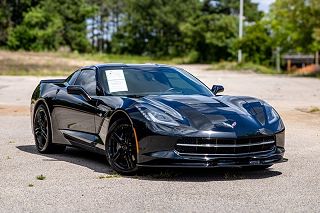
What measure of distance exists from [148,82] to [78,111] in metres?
1.02

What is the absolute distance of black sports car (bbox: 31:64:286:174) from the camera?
283 inches

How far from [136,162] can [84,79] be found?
7.30 feet

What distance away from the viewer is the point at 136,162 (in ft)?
24.4

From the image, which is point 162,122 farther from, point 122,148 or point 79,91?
point 79,91

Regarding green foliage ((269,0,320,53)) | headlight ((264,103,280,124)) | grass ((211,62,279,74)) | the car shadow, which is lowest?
grass ((211,62,279,74))

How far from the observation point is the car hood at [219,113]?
7.24 m

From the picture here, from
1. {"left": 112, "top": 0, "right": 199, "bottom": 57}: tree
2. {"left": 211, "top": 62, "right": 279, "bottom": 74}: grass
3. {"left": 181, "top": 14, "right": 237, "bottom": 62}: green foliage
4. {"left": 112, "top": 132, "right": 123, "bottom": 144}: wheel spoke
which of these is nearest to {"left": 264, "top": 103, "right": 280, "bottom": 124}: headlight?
{"left": 112, "top": 132, "right": 123, "bottom": 144}: wheel spoke

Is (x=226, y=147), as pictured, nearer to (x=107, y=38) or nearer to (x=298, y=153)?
(x=298, y=153)

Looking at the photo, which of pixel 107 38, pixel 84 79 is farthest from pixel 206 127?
pixel 107 38

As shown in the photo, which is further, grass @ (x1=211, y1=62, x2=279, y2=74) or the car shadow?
grass @ (x1=211, y1=62, x2=279, y2=74)

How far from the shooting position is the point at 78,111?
876 cm

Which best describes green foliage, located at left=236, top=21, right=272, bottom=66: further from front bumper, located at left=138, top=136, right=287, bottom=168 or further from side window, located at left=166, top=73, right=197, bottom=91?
front bumper, located at left=138, top=136, right=287, bottom=168

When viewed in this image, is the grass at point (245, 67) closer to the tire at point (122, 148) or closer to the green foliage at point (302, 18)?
the green foliage at point (302, 18)

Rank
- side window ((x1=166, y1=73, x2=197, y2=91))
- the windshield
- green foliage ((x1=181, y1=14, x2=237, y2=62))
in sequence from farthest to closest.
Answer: green foliage ((x1=181, y1=14, x2=237, y2=62)) < side window ((x1=166, y1=73, x2=197, y2=91)) < the windshield
